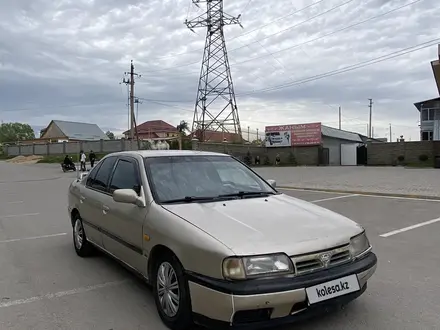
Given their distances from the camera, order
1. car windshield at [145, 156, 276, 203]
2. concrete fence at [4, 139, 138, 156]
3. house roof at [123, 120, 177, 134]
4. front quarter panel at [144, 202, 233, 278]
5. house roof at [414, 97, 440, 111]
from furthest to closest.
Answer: house roof at [123, 120, 177, 134] → concrete fence at [4, 139, 138, 156] → house roof at [414, 97, 440, 111] → car windshield at [145, 156, 276, 203] → front quarter panel at [144, 202, 233, 278]

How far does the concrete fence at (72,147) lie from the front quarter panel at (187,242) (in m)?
37.9

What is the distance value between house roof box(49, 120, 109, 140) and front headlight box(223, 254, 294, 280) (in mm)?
85238

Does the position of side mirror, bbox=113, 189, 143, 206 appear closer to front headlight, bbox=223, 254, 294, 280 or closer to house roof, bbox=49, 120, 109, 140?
front headlight, bbox=223, 254, 294, 280

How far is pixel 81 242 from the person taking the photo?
237 inches

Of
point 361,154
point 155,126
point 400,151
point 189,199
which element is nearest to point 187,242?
point 189,199

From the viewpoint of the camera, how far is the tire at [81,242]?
233 inches

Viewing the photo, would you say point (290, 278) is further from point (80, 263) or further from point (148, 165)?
point (80, 263)

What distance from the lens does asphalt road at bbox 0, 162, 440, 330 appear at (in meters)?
3.71

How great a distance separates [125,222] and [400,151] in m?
35.4

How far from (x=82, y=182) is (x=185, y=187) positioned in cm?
251

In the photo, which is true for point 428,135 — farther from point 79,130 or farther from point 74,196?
point 79,130

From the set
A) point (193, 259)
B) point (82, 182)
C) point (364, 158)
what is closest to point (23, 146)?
point (364, 158)

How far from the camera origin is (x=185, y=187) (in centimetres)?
432

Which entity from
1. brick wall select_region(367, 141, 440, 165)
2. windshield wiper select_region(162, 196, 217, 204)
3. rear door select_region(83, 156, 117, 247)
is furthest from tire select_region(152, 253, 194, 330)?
brick wall select_region(367, 141, 440, 165)
